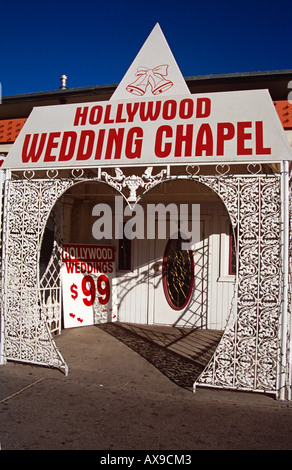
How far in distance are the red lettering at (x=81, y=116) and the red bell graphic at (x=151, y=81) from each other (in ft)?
2.38

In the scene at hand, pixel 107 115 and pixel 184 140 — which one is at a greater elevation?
pixel 107 115

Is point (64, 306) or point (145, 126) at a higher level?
point (145, 126)

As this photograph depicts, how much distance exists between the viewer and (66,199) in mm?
8078

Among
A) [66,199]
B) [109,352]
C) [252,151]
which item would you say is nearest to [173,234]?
[66,199]

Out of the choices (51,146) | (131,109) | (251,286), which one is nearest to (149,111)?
(131,109)

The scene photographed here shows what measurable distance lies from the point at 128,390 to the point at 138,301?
3717 mm

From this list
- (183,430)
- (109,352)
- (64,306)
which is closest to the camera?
(183,430)

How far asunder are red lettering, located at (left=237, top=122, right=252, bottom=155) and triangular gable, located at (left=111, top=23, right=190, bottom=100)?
1095 mm

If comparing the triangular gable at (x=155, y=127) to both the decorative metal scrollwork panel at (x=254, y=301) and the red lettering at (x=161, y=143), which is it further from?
the decorative metal scrollwork panel at (x=254, y=301)

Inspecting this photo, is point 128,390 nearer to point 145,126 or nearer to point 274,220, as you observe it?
point 274,220

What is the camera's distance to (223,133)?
4.91m

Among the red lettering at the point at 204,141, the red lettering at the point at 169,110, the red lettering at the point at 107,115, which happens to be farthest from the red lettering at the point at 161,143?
the red lettering at the point at 107,115

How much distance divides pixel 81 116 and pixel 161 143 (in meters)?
1.42

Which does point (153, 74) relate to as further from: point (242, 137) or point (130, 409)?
point (130, 409)
